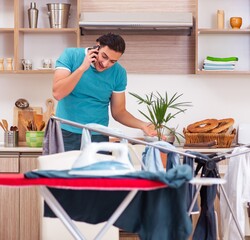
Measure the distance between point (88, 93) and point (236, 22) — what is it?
1.63m

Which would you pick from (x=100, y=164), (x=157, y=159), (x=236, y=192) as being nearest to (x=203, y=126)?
(x=236, y=192)

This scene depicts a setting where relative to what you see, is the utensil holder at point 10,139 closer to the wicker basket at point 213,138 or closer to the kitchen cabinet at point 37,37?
the kitchen cabinet at point 37,37

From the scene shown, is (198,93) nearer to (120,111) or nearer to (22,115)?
(120,111)

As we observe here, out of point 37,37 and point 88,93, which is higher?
point 37,37

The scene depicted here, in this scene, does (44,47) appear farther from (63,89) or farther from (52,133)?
(52,133)

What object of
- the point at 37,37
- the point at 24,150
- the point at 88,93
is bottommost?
the point at 24,150

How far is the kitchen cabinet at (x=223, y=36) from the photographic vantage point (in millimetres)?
5195

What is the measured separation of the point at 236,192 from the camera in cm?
308

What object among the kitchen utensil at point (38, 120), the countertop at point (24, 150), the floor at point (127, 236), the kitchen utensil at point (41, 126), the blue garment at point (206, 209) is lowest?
the floor at point (127, 236)

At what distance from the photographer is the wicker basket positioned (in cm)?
488

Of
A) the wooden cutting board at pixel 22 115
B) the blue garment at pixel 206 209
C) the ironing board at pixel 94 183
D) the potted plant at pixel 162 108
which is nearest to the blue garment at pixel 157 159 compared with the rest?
the blue garment at pixel 206 209

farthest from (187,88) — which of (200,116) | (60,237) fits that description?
(60,237)

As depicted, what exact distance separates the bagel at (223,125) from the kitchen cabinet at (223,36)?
0.43 meters

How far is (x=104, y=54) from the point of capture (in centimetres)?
372
